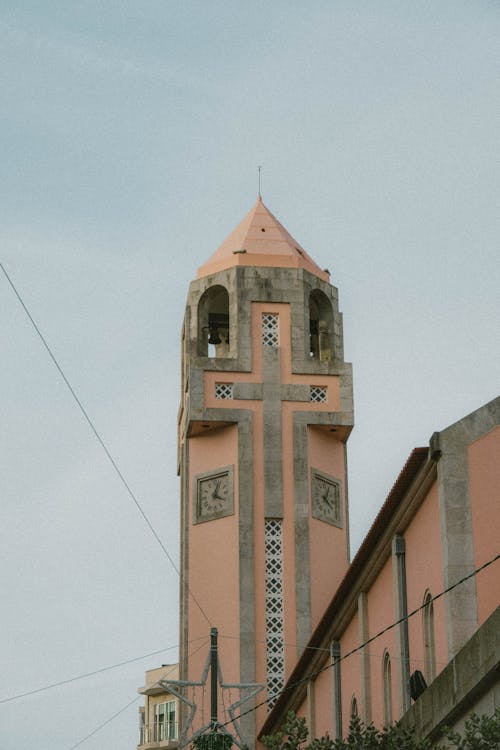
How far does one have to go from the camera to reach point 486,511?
19734mm

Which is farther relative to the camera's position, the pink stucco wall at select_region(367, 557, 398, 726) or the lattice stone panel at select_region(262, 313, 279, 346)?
the lattice stone panel at select_region(262, 313, 279, 346)

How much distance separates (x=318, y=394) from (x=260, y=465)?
2250 millimetres

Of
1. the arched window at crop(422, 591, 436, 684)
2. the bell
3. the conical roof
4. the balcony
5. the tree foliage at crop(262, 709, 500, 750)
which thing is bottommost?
the tree foliage at crop(262, 709, 500, 750)

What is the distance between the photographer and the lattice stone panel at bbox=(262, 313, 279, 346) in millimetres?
36156

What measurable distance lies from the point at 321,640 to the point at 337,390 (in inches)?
318

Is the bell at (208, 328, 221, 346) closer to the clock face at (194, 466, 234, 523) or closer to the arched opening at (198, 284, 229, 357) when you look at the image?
the arched opening at (198, 284, 229, 357)

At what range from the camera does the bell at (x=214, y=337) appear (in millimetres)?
38719

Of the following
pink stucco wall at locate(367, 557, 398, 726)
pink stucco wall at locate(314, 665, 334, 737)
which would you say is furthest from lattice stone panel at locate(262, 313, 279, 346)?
pink stucco wall at locate(367, 557, 398, 726)

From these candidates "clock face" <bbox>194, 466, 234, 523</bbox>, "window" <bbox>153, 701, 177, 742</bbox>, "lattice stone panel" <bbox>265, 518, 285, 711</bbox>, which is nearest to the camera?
"lattice stone panel" <bbox>265, 518, 285, 711</bbox>

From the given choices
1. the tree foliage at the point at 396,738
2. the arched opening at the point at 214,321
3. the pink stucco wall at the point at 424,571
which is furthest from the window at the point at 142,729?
the tree foliage at the point at 396,738

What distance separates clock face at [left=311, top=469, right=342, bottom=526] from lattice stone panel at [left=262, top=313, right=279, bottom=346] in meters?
3.22

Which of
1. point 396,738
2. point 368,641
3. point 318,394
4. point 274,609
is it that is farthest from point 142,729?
point 396,738

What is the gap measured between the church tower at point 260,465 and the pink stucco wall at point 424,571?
452 inches

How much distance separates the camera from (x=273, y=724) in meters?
32.2
